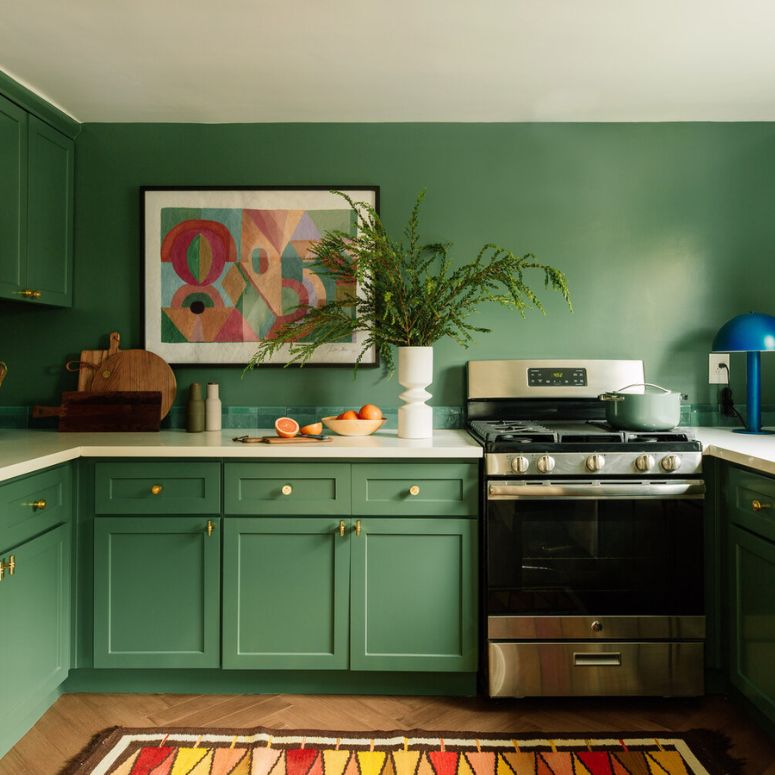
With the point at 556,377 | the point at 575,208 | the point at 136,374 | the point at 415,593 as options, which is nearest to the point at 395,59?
the point at 575,208

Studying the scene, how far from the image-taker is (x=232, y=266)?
2787 mm

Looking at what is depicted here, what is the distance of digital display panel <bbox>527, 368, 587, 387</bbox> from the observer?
273 cm

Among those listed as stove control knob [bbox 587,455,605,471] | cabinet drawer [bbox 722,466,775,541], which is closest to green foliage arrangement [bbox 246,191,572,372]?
stove control knob [bbox 587,455,605,471]

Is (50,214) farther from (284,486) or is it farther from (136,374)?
(284,486)

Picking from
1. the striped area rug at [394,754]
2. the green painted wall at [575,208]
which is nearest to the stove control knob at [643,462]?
the green painted wall at [575,208]

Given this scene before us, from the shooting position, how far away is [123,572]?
2.24m

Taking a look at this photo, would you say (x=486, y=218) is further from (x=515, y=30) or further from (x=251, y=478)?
(x=251, y=478)

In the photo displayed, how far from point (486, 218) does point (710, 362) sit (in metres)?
1.19

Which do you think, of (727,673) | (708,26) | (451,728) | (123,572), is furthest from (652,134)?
(123,572)

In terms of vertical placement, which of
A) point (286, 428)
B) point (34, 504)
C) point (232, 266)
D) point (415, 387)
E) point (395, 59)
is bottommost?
point (34, 504)

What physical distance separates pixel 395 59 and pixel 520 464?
151 cm

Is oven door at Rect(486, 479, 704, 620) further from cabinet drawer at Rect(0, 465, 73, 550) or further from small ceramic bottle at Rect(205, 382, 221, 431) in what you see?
cabinet drawer at Rect(0, 465, 73, 550)

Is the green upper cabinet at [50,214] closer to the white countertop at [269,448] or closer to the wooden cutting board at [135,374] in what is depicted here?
the wooden cutting board at [135,374]

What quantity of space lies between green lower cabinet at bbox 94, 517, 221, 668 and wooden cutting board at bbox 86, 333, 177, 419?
0.68 metres
